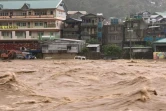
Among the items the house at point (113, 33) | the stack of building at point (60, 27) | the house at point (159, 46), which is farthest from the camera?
the house at point (113, 33)

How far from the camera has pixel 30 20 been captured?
54375mm

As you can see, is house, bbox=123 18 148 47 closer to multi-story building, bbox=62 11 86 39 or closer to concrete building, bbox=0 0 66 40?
multi-story building, bbox=62 11 86 39

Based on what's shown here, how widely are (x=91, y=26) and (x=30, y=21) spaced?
9908mm

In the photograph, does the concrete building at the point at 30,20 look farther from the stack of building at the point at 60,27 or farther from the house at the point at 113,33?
the house at the point at 113,33

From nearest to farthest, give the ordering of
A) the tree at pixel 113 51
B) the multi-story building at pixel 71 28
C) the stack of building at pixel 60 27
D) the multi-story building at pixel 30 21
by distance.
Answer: the tree at pixel 113 51 < the stack of building at pixel 60 27 < the multi-story building at pixel 30 21 < the multi-story building at pixel 71 28

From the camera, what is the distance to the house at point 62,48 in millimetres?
48912

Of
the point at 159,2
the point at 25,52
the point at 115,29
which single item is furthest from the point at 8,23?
the point at 159,2

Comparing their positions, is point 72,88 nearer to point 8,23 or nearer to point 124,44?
point 124,44

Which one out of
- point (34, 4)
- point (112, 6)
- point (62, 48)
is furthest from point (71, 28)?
point (112, 6)

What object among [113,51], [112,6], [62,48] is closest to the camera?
[113,51]

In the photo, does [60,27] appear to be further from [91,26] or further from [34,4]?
[34,4]

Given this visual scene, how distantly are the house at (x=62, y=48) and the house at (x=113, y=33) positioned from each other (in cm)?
602

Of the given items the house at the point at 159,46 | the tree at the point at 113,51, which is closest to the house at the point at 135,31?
the house at the point at 159,46

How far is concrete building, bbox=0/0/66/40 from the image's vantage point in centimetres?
5409
